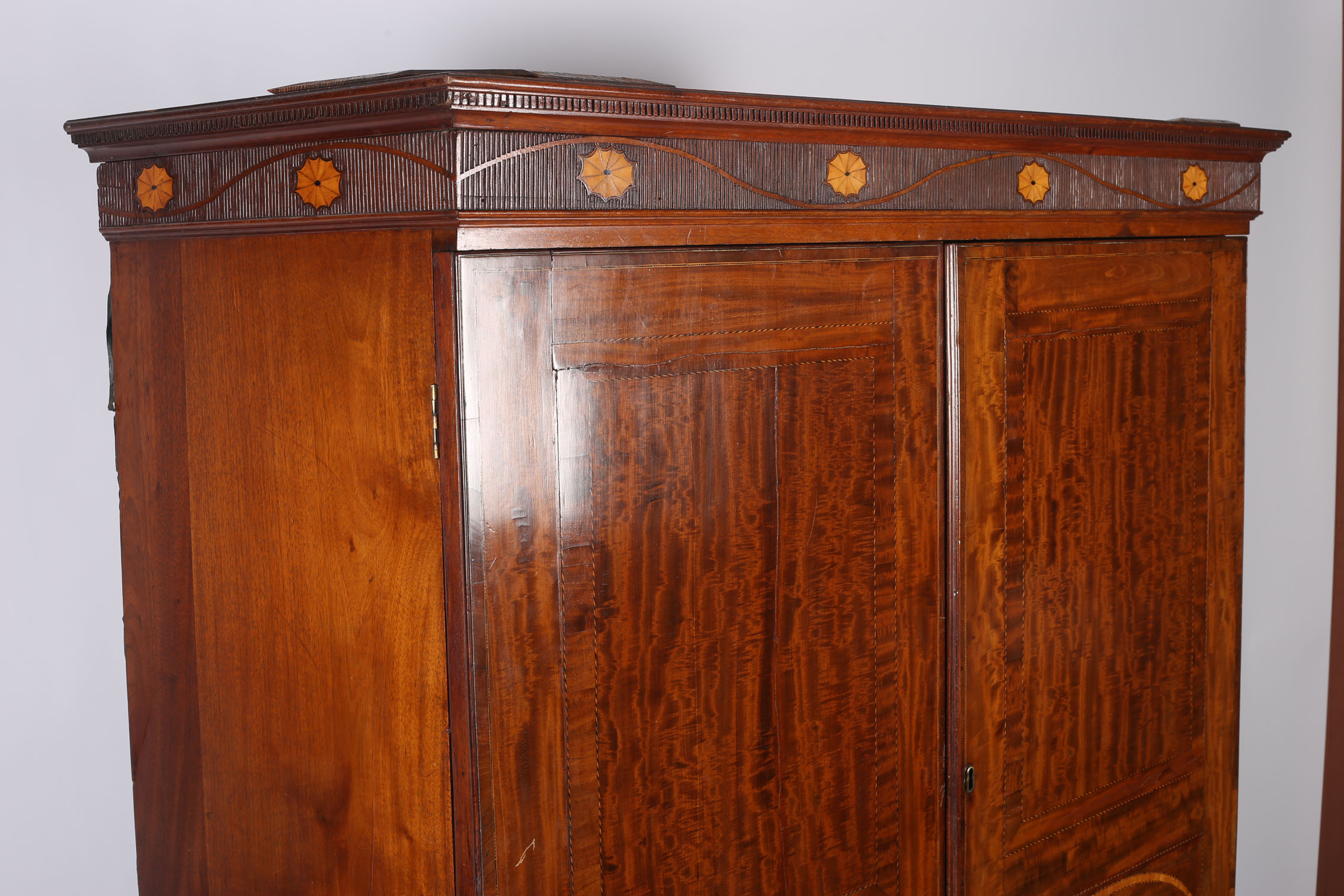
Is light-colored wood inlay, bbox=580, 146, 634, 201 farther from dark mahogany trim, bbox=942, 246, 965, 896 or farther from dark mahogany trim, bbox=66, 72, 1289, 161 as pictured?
dark mahogany trim, bbox=942, 246, 965, 896

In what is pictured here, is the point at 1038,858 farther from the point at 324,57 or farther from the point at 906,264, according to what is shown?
the point at 324,57

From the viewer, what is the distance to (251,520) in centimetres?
128

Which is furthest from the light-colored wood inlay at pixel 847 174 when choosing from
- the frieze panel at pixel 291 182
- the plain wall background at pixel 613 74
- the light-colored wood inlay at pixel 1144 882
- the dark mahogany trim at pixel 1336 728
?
the dark mahogany trim at pixel 1336 728

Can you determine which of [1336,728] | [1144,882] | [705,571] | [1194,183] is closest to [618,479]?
[705,571]

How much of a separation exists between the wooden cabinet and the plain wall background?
42 centimetres

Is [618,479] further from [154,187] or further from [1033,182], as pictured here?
[1033,182]

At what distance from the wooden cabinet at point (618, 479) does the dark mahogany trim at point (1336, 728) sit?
1.69m

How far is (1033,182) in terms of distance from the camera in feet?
4.99

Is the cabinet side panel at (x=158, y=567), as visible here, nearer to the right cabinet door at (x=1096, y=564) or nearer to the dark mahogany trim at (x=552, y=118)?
the dark mahogany trim at (x=552, y=118)

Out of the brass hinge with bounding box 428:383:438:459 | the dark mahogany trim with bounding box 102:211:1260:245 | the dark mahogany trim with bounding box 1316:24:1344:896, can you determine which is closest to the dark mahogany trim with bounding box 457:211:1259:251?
the dark mahogany trim with bounding box 102:211:1260:245

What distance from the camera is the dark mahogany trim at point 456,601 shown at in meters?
1.10

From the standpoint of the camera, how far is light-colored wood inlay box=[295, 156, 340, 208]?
115 centimetres

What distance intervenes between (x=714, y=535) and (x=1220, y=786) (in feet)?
3.39

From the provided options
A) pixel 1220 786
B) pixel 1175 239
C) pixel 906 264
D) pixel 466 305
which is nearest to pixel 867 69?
pixel 1175 239
